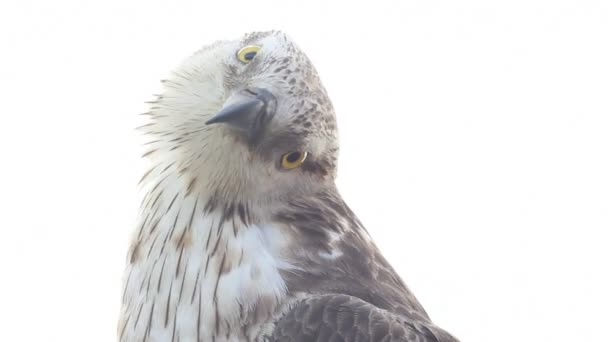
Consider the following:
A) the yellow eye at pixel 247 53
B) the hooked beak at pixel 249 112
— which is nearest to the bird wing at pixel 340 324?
the hooked beak at pixel 249 112

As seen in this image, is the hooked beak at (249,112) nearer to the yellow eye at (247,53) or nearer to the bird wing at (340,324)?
the yellow eye at (247,53)

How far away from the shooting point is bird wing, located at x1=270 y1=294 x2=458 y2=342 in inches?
222

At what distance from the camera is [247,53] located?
6.18m

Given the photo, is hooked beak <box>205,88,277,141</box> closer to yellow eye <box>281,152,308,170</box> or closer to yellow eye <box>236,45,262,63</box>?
yellow eye <box>281,152,308,170</box>

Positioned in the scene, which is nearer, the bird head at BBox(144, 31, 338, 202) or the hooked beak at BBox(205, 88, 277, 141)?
the hooked beak at BBox(205, 88, 277, 141)

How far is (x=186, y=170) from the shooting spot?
611 centimetres

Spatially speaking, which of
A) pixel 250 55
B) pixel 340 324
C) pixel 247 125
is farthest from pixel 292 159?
pixel 340 324

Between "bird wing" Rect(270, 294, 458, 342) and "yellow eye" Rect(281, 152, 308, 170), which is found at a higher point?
"yellow eye" Rect(281, 152, 308, 170)

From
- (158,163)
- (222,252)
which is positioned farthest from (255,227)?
(158,163)

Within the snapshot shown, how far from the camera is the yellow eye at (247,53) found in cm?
616

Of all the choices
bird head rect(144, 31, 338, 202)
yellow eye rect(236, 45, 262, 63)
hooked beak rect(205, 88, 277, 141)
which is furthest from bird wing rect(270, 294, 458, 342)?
yellow eye rect(236, 45, 262, 63)

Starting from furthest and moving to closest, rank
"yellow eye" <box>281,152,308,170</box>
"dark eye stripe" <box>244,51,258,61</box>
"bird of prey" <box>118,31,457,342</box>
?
"dark eye stripe" <box>244,51,258,61</box> < "yellow eye" <box>281,152,308,170</box> < "bird of prey" <box>118,31,457,342</box>

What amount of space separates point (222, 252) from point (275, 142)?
64cm

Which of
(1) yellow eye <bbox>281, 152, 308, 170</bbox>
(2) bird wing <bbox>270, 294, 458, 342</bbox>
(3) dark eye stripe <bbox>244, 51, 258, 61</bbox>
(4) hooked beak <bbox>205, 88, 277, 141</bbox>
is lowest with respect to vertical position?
(2) bird wing <bbox>270, 294, 458, 342</bbox>
